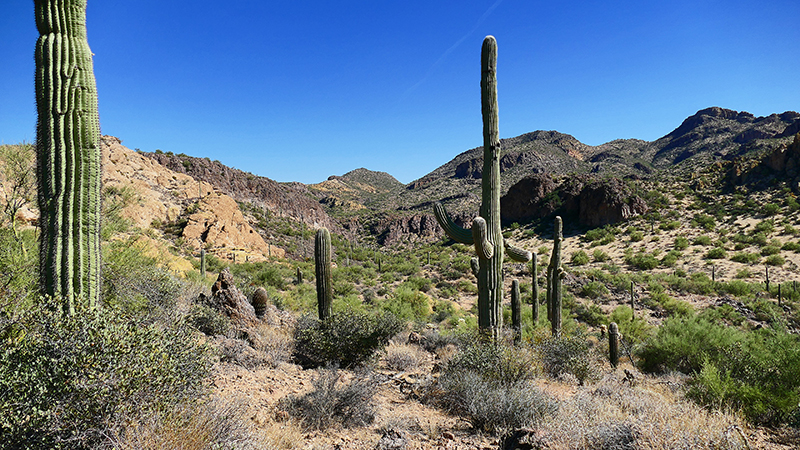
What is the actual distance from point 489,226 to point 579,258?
23.7m

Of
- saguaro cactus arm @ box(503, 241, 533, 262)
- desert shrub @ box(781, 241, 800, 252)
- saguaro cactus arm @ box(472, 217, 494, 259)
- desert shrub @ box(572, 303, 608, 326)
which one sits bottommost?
desert shrub @ box(572, 303, 608, 326)

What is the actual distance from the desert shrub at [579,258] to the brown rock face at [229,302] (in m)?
24.8

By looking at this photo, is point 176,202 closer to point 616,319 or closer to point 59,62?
point 59,62

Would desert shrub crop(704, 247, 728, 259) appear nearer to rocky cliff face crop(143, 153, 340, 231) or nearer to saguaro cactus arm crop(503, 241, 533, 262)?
saguaro cactus arm crop(503, 241, 533, 262)

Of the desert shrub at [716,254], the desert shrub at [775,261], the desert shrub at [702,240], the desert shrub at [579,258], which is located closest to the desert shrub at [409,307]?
the desert shrub at [579,258]

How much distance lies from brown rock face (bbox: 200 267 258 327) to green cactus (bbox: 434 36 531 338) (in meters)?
4.99

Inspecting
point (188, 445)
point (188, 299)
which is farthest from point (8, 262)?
point (188, 445)

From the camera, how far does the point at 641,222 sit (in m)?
31.5

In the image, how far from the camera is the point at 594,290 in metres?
19.2

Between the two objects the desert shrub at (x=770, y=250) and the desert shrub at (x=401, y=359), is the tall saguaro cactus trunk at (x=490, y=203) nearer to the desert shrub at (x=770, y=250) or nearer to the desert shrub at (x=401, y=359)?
the desert shrub at (x=401, y=359)

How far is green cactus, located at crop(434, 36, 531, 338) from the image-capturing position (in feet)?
21.5

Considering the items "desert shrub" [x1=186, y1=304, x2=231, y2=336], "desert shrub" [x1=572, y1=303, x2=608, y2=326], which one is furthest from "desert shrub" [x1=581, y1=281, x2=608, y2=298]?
"desert shrub" [x1=186, y1=304, x2=231, y2=336]

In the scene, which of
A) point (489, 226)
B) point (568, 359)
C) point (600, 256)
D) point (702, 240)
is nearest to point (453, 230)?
point (489, 226)

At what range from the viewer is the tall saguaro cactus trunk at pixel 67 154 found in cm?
405
